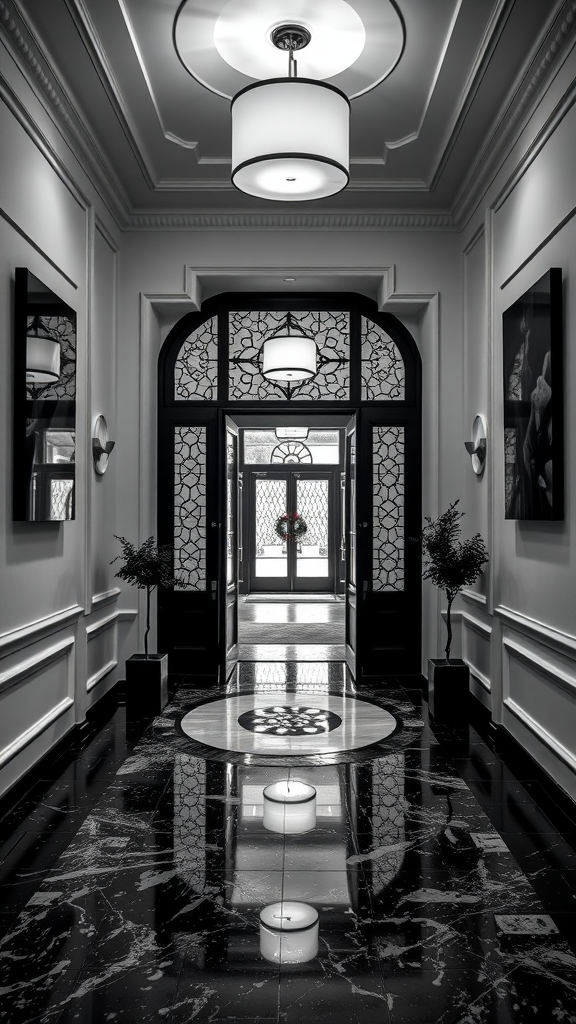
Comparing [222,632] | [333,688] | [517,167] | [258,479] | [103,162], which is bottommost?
[333,688]

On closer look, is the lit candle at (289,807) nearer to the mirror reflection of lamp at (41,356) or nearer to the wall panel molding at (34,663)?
the wall panel molding at (34,663)

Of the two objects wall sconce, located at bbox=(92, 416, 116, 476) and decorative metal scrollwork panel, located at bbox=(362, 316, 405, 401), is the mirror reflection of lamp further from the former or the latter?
decorative metal scrollwork panel, located at bbox=(362, 316, 405, 401)

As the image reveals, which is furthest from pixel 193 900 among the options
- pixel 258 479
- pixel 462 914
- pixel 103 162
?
pixel 258 479

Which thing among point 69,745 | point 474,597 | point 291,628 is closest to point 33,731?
point 69,745

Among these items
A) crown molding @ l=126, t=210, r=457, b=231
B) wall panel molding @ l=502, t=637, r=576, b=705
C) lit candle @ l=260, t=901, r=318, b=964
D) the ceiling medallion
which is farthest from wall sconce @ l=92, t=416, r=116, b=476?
lit candle @ l=260, t=901, r=318, b=964

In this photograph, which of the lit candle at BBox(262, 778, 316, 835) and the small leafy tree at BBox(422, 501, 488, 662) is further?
the small leafy tree at BBox(422, 501, 488, 662)

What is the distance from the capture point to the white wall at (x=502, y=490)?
11.5 ft

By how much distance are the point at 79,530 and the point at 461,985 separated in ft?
11.6

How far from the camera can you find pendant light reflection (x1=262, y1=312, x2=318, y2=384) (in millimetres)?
6184

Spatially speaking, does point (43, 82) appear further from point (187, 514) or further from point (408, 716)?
point (408, 716)

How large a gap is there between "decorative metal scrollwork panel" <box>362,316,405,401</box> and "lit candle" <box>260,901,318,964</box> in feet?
15.4

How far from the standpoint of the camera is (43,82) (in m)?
3.90

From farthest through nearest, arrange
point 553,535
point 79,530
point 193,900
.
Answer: point 79,530, point 553,535, point 193,900

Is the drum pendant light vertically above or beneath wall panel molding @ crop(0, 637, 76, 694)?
above
